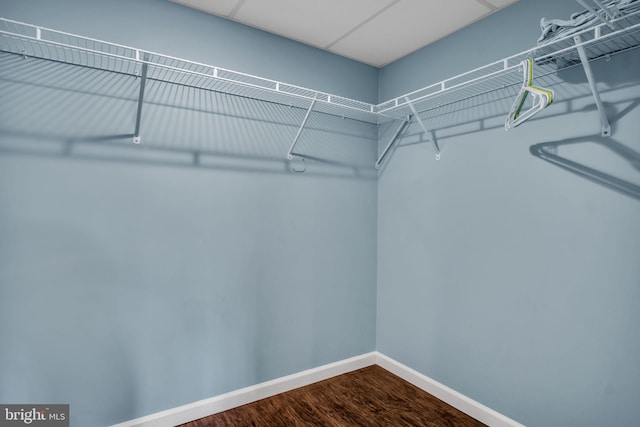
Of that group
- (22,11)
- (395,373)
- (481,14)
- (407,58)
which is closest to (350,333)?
(395,373)

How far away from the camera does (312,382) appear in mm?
2150

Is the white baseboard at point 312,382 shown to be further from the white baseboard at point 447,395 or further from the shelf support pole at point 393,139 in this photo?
the shelf support pole at point 393,139

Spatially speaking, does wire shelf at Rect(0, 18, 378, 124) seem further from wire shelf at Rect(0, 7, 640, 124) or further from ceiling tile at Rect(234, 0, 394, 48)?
ceiling tile at Rect(234, 0, 394, 48)

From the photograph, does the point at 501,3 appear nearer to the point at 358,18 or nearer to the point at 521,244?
the point at 358,18

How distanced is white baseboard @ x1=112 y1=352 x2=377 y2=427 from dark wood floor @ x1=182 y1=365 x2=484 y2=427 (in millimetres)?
29

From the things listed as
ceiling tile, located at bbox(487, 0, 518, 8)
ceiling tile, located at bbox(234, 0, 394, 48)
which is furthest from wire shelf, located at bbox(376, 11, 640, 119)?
ceiling tile, located at bbox(234, 0, 394, 48)

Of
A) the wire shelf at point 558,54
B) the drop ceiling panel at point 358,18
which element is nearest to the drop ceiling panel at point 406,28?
the drop ceiling panel at point 358,18

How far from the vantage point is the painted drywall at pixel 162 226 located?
4.63 feet

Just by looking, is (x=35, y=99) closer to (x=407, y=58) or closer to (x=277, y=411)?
(x=277, y=411)

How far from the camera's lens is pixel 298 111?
6.95 feet

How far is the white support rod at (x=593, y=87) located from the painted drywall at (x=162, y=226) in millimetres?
1353

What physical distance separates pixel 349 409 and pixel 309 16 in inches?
86.5

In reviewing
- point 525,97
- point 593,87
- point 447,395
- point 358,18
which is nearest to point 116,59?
point 358,18

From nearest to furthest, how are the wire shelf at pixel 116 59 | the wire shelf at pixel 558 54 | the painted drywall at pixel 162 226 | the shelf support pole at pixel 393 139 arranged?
the wire shelf at pixel 558 54 → the wire shelf at pixel 116 59 → the painted drywall at pixel 162 226 → the shelf support pole at pixel 393 139
